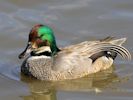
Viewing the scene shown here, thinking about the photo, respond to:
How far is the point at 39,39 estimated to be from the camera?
1102cm

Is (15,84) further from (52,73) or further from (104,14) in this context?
(104,14)

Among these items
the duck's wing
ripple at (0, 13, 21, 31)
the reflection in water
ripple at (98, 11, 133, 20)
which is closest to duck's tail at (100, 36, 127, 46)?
the duck's wing

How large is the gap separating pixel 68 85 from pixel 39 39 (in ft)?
3.01

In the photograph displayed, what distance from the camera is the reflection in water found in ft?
35.2

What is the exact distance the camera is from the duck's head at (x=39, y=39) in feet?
35.9

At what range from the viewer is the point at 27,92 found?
10.7 m

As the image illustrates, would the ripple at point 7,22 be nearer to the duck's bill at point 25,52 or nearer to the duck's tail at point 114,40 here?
the duck's bill at point 25,52

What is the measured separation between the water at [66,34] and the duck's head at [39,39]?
1.96 feet

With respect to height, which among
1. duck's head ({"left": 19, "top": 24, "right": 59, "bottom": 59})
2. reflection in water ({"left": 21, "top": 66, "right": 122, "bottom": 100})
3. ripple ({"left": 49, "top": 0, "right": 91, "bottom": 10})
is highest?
ripple ({"left": 49, "top": 0, "right": 91, "bottom": 10})

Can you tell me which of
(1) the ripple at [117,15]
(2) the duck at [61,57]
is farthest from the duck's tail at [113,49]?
(1) the ripple at [117,15]

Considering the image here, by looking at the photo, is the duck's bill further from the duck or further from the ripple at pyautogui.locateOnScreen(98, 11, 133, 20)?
the ripple at pyautogui.locateOnScreen(98, 11, 133, 20)

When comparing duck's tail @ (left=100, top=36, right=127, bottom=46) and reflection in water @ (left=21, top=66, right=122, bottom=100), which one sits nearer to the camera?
reflection in water @ (left=21, top=66, right=122, bottom=100)

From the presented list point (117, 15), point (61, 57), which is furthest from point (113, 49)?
point (117, 15)

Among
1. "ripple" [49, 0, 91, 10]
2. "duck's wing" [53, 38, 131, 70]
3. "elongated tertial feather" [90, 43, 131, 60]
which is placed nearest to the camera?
"duck's wing" [53, 38, 131, 70]
